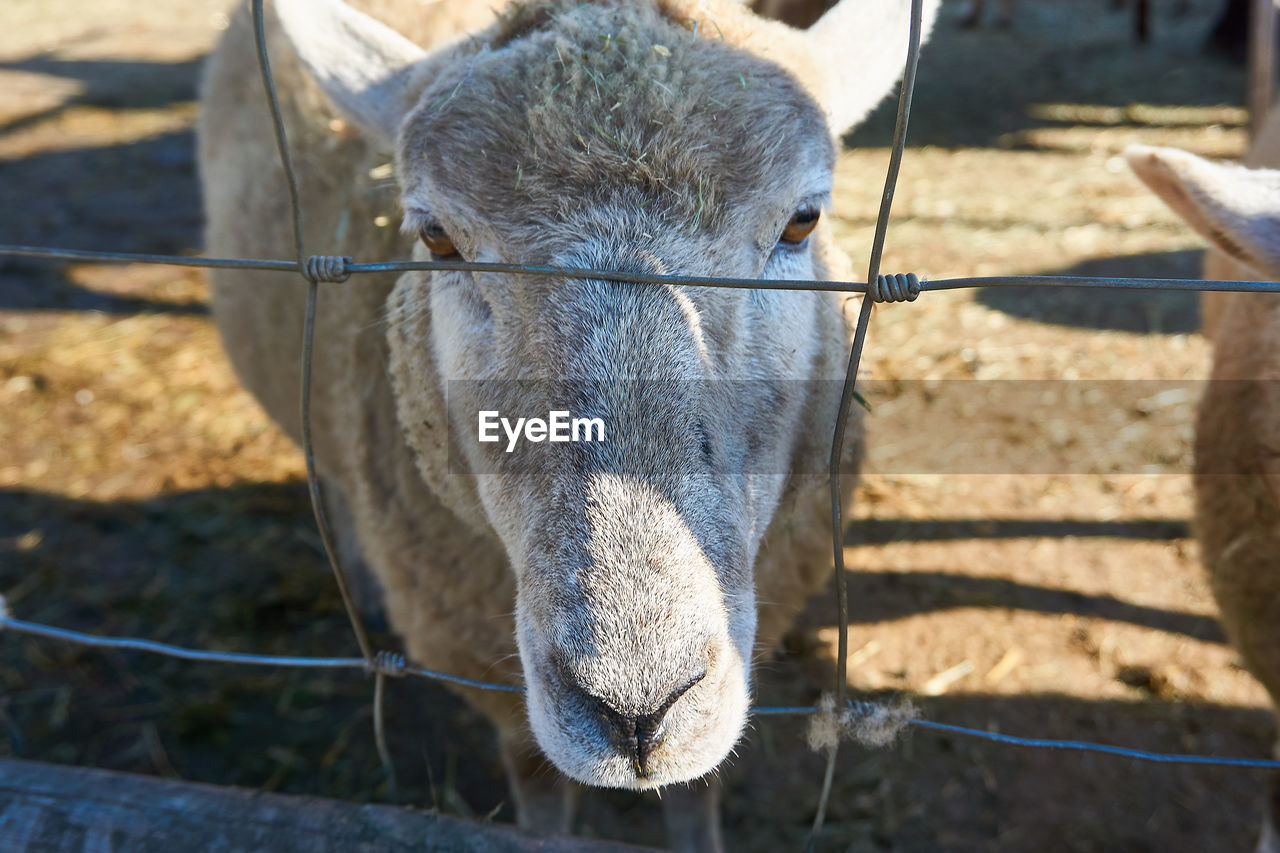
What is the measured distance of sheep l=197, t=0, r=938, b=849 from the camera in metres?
1.25

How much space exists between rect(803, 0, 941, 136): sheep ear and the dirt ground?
4.82ft

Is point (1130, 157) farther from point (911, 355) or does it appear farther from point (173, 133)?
point (173, 133)

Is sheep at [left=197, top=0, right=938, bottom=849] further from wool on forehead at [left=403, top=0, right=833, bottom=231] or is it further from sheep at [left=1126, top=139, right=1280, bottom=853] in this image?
sheep at [left=1126, top=139, right=1280, bottom=853]

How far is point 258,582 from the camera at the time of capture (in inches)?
143

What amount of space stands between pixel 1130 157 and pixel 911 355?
10.3ft

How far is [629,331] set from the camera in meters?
1.38

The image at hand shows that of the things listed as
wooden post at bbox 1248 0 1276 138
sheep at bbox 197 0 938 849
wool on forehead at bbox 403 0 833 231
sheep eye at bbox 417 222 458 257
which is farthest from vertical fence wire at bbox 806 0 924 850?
wooden post at bbox 1248 0 1276 138

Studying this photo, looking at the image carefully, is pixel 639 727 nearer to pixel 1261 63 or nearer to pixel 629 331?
pixel 629 331

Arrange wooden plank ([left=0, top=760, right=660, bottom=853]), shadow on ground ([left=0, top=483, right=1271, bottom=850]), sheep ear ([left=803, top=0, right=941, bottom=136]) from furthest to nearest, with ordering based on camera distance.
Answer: shadow on ground ([left=0, top=483, right=1271, bottom=850]), sheep ear ([left=803, top=0, right=941, bottom=136]), wooden plank ([left=0, top=760, right=660, bottom=853])

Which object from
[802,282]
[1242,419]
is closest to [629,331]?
[802,282]

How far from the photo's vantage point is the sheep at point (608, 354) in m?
1.25

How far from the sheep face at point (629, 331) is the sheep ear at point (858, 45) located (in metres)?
0.15

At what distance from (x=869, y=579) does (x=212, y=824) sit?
8.78 feet

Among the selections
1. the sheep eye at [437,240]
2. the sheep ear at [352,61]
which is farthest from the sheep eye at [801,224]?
the sheep ear at [352,61]
